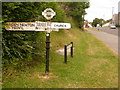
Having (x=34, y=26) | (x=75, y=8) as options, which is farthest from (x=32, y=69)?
(x=75, y=8)

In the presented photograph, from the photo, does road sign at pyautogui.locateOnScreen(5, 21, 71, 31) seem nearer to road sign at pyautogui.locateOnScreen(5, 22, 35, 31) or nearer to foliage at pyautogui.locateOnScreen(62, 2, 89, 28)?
road sign at pyautogui.locateOnScreen(5, 22, 35, 31)

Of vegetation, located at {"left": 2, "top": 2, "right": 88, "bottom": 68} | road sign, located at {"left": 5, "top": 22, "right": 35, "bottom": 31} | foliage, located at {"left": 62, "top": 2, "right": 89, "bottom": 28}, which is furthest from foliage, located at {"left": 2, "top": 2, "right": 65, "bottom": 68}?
foliage, located at {"left": 62, "top": 2, "right": 89, "bottom": 28}

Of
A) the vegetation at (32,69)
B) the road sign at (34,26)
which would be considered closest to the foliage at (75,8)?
the vegetation at (32,69)

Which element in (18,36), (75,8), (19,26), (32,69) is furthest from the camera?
(75,8)

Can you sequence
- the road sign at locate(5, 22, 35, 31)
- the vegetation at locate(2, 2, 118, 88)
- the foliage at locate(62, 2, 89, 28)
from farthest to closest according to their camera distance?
1. the foliage at locate(62, 2, 89, 28)
2. the road sign at locate(5, 22, 35, 31)
3. the vegetation at locate(2, 2, 118, 88)

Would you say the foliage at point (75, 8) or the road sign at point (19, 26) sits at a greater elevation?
the foliage at point (75, 8)

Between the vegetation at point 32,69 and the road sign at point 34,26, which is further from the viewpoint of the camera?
the road sign at point 34,26

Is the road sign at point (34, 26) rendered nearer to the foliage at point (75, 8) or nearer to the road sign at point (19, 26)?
the road sign at point (19, 26)

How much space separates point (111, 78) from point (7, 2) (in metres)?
4.00

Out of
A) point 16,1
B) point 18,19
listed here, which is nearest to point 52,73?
point 18,19

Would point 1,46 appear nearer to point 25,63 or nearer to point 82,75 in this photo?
point 25,63

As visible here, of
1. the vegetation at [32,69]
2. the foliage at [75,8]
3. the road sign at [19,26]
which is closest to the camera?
the vegetation at [32,69]

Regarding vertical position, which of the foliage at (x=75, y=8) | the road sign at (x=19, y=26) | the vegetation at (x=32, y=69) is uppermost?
the foliage at (x=75, y=8)

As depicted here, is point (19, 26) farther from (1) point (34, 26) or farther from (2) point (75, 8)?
(2) point (75, 8)
